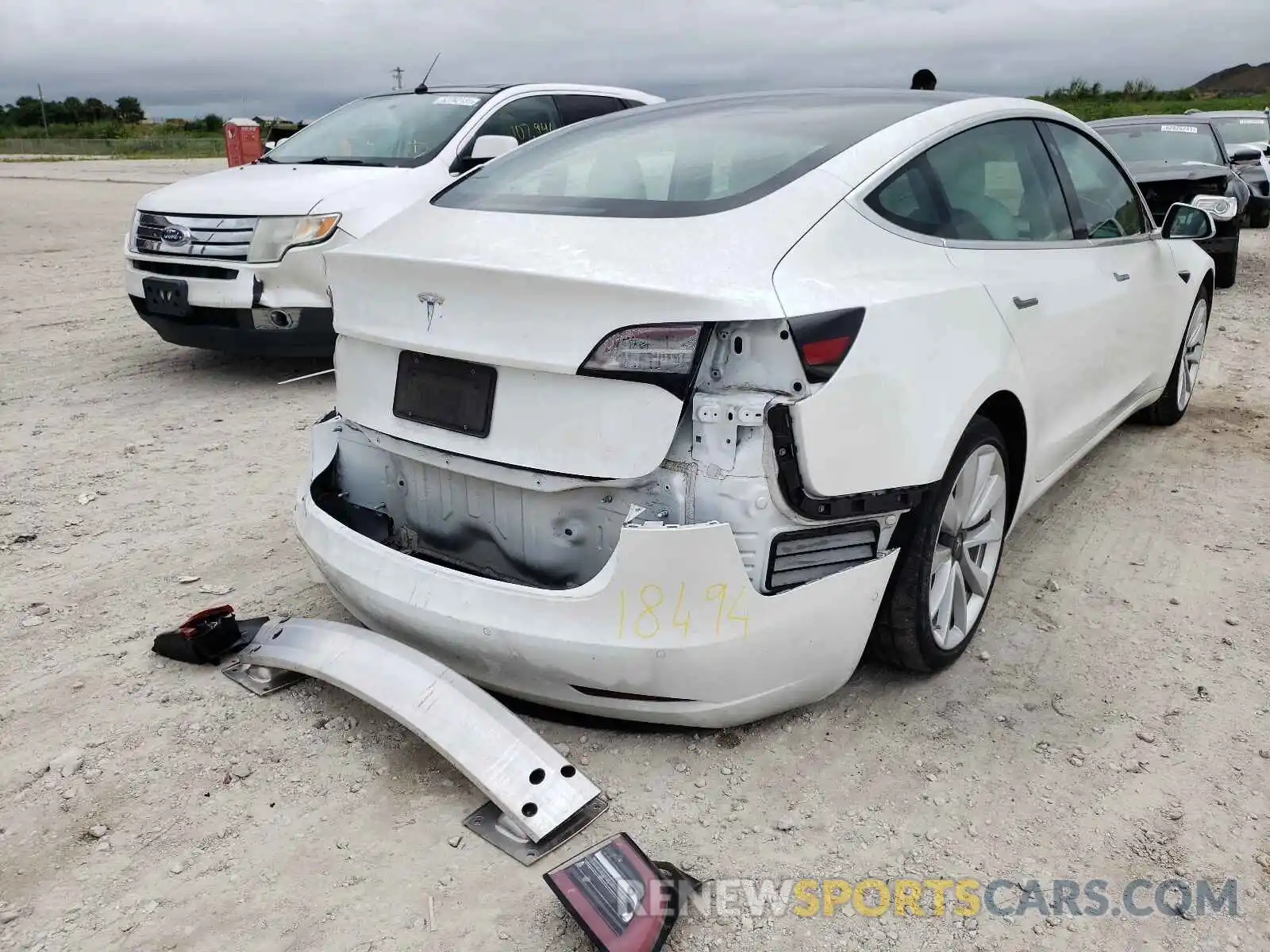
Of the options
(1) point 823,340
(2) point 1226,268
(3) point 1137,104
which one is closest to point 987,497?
(1) point 823,340

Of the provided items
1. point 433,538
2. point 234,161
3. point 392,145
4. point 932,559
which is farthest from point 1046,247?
point 234,161

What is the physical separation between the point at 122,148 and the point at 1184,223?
176 ft

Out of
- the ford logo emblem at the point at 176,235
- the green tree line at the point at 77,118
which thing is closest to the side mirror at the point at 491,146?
the ford logo emblem at the point at 176,235

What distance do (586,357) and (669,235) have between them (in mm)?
396

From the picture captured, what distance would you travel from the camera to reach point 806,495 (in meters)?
2.36

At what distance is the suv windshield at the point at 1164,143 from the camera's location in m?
9.59

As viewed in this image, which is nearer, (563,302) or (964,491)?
(563,302)

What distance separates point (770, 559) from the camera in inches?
93.8

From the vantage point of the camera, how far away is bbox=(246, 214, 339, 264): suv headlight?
6.00 metres

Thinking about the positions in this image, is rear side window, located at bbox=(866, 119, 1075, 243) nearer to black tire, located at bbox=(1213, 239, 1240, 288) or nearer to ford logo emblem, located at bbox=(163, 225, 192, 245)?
ford logo emblem, located at bbox=(163, 225, 192, 245)

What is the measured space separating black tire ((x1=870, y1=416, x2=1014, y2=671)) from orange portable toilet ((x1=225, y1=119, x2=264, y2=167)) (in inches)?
609

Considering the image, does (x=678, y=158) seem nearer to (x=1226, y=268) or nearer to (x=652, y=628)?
(x=652, y=628)

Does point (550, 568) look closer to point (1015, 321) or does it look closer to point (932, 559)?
point (932, 559)

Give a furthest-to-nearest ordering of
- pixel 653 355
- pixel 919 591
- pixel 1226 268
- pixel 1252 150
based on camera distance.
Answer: pixel 1252 150 < pixel 1226 268 < pixel 919 591 < pixel 653 355
